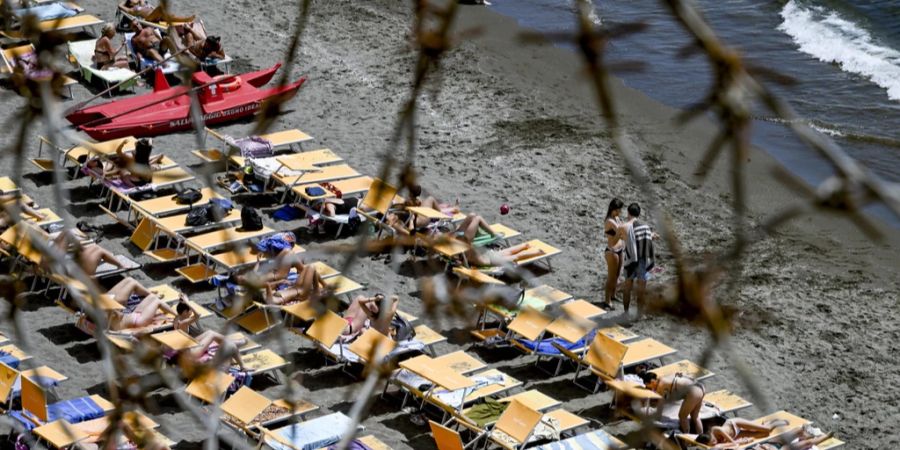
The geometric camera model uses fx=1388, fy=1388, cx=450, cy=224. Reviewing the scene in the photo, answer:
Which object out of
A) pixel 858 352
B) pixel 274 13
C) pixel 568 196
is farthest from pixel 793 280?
pixel 274 13

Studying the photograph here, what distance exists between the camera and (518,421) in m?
11.0

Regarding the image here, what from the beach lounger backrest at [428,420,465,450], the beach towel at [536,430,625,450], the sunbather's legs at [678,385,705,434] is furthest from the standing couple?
the beach lounger backrest at [428,420,465,450]

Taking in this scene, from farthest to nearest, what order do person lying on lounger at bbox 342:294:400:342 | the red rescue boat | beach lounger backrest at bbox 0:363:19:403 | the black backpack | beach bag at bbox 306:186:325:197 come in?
the red rescue boat, beach bag at bbox 306:186:325:197, the black backpack, person lying on lounger at bbox 342:294:400:342, beach lounger backrest at bbox 0:363:19:403

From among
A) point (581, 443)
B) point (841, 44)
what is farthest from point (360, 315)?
point (841, 44)

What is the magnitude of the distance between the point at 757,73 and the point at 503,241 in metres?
14.3

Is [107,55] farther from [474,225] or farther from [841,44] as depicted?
[841,44]

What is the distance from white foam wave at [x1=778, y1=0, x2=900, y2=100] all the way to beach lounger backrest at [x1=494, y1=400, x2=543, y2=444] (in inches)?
522

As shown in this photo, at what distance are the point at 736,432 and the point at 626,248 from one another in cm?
279

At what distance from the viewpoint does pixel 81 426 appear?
10.2 metres

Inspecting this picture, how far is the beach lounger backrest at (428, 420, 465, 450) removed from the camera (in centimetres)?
1083

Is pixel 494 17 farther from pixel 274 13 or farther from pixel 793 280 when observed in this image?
pixel 793 280

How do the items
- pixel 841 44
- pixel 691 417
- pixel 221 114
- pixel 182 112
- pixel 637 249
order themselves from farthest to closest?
pixel 841 44
pixel 221 114
pixel 182 112
pixel 637 249
pixel 691 417

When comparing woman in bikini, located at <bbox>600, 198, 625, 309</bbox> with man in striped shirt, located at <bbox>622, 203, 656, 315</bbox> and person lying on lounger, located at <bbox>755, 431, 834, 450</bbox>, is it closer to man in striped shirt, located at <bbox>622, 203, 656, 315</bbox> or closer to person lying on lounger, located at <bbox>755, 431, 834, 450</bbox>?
man in striped shirt, located at <bbox>622, 203, 656, 315</bbox>

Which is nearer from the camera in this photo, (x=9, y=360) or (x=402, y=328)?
(x=9, y=360)
